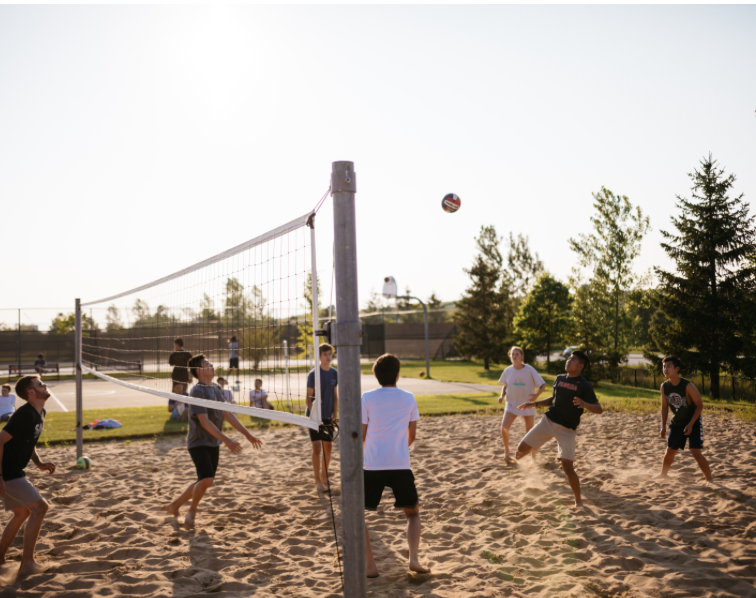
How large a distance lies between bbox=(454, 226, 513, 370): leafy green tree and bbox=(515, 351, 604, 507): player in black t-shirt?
25.4 meters

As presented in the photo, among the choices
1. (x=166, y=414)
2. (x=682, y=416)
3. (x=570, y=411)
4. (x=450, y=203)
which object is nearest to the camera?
→ (x=570, y=411)

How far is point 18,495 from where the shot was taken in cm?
411

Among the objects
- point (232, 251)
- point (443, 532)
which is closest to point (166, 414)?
point (232, 251)

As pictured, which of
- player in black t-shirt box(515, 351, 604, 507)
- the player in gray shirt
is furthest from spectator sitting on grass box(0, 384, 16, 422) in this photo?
player in black t-shirt box(515, 351, 604, 507)

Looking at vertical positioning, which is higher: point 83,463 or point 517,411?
point 517,411

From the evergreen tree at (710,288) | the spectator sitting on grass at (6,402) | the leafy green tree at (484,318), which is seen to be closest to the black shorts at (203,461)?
the spectator sitting on grass at (6,402)

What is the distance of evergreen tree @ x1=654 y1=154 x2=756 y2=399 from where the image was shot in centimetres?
1747

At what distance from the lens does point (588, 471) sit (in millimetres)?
6684

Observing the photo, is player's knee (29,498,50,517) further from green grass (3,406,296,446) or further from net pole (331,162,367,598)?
green grass (3,406,296,446)

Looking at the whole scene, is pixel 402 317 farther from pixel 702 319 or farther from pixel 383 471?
pixel 383 471

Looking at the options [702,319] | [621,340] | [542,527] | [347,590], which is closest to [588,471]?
[542,527]

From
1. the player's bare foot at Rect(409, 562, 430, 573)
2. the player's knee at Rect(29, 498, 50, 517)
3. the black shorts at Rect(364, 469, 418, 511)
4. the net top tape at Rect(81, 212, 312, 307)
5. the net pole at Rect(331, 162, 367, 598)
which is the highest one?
the net top tape at Rect(81, 212, 312, 307)

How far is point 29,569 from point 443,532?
3.30 metres

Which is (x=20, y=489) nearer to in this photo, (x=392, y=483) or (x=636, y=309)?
(x=392, y=483)
